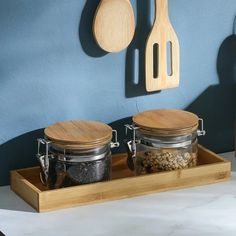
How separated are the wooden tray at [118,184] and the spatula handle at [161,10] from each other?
39 cm

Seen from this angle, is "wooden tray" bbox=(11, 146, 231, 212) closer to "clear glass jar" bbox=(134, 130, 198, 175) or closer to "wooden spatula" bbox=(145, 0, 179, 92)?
"clear glass jar" bbox=(134, 130, 198, 175)

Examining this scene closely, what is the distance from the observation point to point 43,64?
81.3 inches

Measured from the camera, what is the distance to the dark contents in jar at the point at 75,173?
1.98 m

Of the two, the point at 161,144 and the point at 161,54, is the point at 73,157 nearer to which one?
the point at 161,144

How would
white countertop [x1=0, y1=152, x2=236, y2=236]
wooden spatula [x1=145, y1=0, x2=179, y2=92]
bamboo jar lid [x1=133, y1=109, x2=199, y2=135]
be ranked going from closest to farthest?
white countertop [x1=0, y1=152, x2=236, y2=236]
bamboo jar lid [x1=133, y1=109, x2=199, y2=135]
wooden spatula [x1=145, y1=0, x2=179, y2=92]

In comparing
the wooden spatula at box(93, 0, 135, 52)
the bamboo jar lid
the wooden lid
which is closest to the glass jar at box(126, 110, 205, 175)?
the bamboo jar lid

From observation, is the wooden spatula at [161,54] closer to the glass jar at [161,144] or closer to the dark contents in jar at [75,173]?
the glass jar at [161,144]

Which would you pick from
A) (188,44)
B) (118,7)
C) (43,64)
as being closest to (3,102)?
(43,64)

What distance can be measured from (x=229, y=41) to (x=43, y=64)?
23.3 inches

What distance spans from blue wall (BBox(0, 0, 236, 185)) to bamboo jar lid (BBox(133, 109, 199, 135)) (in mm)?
83

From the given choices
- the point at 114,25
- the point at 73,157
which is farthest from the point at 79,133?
the point at 114,25

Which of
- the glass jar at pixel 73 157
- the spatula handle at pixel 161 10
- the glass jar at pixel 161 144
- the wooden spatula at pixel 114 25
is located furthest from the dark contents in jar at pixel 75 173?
the spatula handle at pixel 161 10

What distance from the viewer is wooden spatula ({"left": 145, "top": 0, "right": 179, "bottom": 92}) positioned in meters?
2.17

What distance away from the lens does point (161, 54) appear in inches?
87.0
